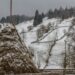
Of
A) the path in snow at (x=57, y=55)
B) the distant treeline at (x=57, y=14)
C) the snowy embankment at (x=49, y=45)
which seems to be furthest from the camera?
the distant treeline at (x=57, y=14)

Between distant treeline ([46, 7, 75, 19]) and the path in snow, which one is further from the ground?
distant treeline ([46, 7, 75, 19])

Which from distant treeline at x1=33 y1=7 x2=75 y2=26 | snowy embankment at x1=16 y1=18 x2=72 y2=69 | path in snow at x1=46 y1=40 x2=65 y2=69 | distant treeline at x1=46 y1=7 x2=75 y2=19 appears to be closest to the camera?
snowy embankment at x1=16 y1=18 x2=72 y2=69

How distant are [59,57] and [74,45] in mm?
5553

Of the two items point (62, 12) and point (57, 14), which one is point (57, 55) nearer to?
point (62, 12)

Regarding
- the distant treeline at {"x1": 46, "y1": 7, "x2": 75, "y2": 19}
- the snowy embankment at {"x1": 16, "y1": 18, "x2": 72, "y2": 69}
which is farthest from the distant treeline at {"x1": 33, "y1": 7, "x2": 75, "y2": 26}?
the snowy embankment at {"x1": 16, "y1": 18, "x2": 72, "y2": 69}

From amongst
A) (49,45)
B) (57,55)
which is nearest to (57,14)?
(49,45)

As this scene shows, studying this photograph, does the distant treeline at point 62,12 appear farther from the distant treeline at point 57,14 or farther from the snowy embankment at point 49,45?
the snowy embankment at point 49,45

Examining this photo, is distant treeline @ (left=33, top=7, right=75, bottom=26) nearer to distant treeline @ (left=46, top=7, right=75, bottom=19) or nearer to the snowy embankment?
distant treeline @ (left=46, top=7, right=75, bottom=19)

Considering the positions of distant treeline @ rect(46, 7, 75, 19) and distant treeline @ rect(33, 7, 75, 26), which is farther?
distant treeline @ rect(46, 7, 75, 19)

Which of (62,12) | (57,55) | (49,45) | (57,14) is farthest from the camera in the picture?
(57,14)

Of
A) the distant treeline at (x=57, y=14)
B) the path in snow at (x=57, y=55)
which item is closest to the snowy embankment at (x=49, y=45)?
the path in snow at (x=57, y=55)

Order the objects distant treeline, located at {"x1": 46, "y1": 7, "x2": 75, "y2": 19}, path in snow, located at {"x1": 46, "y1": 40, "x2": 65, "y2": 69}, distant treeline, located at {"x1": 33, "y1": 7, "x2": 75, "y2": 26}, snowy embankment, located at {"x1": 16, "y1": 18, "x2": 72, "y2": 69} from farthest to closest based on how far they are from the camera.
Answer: distant treeline, located at {"x1": 46, "y1": 7, "x2": 75, "y2": 19} → distant treeline, located at {"x1": 33, "y1": 7, "x2": 75, "y2": 26} → path in snow, located at {"x1": 46, "y1": 40, "x2": 65, "y2": 69} → snowy embankment, located at {"x1": 16, "y1": 18, "x2": 72, "y2": 69}

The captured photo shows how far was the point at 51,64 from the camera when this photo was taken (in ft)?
258

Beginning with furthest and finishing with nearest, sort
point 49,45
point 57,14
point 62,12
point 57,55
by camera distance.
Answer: point 57,14, point 62,12, point 49,45, point 57,55
